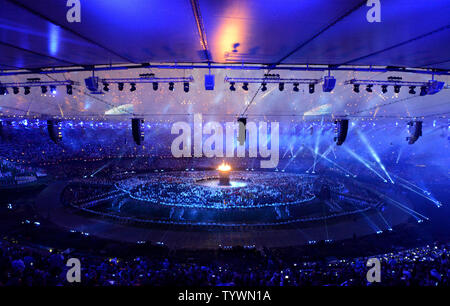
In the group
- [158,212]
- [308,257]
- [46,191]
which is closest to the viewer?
[308,257]

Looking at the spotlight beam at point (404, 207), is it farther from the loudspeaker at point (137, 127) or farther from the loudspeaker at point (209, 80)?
the loudspeaker at point (137, 127)

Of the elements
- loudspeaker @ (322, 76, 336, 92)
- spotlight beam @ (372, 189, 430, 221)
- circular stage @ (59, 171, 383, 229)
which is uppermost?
loudspeaker @ (322, 76, 336, 92)

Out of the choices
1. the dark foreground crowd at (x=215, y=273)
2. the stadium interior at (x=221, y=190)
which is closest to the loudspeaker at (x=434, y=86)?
the stadium interior at (x=221, y=190)

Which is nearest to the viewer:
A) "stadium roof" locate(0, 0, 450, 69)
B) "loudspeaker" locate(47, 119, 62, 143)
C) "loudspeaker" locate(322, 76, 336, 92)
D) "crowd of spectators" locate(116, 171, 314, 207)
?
"stadium roof" locate(0, 0, 450, 69)

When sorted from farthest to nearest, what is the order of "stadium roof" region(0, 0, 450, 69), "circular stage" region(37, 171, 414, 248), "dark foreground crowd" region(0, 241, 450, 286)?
"circular stage" region(37, 171, 414, 248), "dark foreground crowd" region(0, 241, 450, 286), "stadium roof" region(0, 0, 450, 69)

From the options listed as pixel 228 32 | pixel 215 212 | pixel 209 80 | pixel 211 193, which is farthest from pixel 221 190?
pixel 228 32

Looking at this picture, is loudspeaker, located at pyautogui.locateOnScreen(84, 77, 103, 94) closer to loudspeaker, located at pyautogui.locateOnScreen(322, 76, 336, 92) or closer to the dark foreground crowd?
the dark foreground crowd

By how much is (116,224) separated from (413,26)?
18088 millimetres

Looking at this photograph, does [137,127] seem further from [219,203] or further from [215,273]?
[215,273]

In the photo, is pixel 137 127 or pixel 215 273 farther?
pixel 137 127

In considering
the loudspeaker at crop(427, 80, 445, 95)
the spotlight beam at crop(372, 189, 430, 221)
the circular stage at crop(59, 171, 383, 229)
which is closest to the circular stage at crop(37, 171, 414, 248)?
the circular stage at crop(59, 171, 383, 229)

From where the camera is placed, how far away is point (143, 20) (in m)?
4.51
